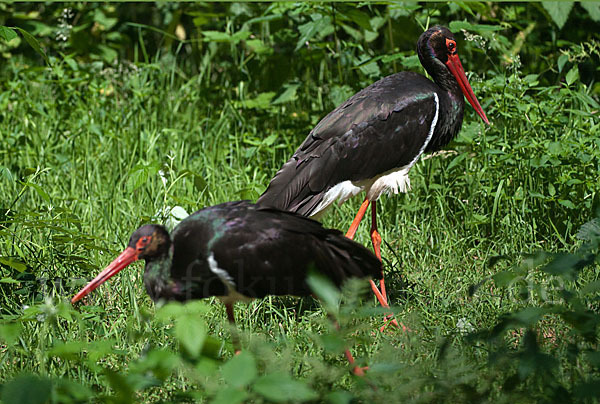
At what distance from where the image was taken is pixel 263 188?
4.10 meters

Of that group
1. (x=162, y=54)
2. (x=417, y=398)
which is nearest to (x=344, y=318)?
(x=417, y=398)

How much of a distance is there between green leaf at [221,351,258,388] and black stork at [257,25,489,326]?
1587 mm

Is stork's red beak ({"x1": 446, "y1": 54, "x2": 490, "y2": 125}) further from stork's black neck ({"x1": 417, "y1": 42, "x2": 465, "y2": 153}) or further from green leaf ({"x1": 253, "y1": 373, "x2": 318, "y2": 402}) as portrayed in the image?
green leaf ({"x1": 253, "y1": 373, "x2": 318, "y2": 402})

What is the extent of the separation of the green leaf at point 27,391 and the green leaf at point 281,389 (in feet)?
1.63

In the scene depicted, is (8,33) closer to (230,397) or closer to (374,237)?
(230,397)

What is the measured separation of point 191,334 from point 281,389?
1.03 ft

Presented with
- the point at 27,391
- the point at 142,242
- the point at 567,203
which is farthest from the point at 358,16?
the point at 27,391

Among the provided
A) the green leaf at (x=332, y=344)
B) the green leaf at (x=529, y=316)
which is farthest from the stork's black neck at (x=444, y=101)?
the green leaf at (x=332, y=344)

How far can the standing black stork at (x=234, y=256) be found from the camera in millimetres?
2631

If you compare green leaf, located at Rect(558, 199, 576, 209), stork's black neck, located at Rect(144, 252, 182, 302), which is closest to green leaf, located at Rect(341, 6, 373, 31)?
green leaf, located at Rect(558, 199, 576, 209)

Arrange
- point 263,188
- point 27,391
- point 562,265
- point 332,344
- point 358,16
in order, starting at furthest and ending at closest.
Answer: point 358,16 < point 263,188 < point 562,265 < point 332,344 < point 27,391

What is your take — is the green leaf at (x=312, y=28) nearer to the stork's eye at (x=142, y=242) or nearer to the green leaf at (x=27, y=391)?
the stork's eye at (x=142, y=242)

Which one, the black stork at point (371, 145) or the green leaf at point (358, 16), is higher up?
the green leaf at point (358, 16)

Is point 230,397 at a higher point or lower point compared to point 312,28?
lower
